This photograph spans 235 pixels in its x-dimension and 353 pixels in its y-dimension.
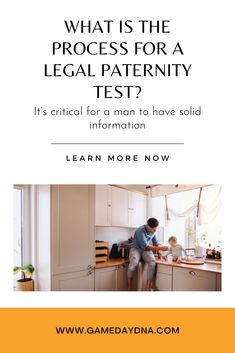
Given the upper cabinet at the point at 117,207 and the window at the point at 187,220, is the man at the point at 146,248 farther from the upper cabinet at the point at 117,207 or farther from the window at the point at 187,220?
the upper cabinet at the point at 117,207

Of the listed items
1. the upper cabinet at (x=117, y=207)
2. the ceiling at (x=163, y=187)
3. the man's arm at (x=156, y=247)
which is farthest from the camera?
the upper cabinet at (x=117, y=207)

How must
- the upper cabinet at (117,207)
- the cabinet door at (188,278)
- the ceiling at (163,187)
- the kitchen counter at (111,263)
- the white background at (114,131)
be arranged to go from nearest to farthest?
the white background at (114,131)
the ceiling at (163,187)
the cabinet door at (188,278)
the kitchen counter at (111,263)
the upper cabinet at (117,207)

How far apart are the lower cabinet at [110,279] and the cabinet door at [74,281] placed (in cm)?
10

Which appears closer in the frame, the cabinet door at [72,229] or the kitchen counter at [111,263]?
the cabinet door at [72,229]

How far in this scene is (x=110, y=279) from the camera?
6.30 ft

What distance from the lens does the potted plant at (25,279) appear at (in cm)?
156

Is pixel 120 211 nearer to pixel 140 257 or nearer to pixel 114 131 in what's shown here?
pixel 140 257

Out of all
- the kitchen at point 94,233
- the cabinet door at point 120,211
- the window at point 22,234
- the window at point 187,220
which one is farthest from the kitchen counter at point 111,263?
the window at point 22,234
